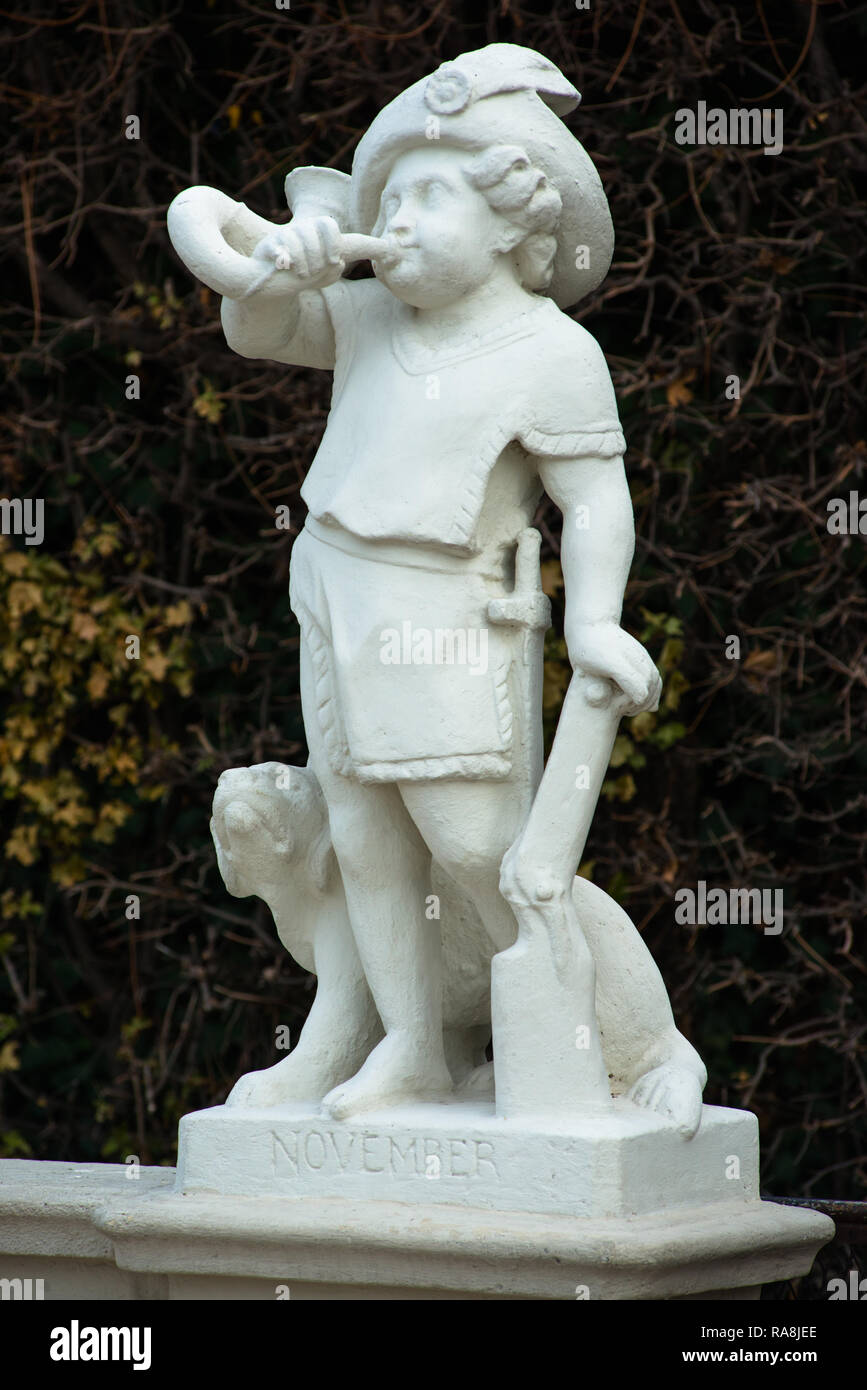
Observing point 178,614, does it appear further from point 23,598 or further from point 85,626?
point 23,598

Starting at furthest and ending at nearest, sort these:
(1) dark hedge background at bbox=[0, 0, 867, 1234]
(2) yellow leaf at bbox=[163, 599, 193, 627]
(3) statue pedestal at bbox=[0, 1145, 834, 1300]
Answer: (2) yellow leaf at bbox=[163, 599, 193, 627] < (1) dark hedge background at bbox=[0, 0, 867, 1234] < (3) statue pedestal at bbox=[0, 1145, 834, 1300]

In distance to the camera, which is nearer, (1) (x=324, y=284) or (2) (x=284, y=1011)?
(1) (x=324, y=284)

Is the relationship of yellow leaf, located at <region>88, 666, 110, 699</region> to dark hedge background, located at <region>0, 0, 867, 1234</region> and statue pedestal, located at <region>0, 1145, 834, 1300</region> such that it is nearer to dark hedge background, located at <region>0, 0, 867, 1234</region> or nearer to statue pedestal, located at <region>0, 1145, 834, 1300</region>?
dark hedge background, located at <region>0, 0, 867, 1234</region>

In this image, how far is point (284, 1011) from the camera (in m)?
5.70

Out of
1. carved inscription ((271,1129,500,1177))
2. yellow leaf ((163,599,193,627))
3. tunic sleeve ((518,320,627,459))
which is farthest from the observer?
yellow leaf ((163,599,193,627))

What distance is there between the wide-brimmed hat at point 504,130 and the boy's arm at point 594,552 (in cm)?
42

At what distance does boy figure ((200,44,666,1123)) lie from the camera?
3.57m

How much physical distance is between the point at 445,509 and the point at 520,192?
554mm

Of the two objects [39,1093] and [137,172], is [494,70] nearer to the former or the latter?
[137,172]

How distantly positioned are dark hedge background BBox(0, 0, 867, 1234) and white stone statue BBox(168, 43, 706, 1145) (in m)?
1.71

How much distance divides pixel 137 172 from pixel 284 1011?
7.53 ft

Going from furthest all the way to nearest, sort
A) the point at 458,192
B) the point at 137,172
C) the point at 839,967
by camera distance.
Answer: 1. the point at 137,172
2. the point at 839,967
3. the point at 458,192

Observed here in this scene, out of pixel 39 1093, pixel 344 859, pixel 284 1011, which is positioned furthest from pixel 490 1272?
pixel 39 1093

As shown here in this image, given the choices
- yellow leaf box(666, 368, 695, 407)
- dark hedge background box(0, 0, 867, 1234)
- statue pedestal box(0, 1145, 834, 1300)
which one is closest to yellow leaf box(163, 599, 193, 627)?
dark hedge background box(0, 0, 867, 1234)
